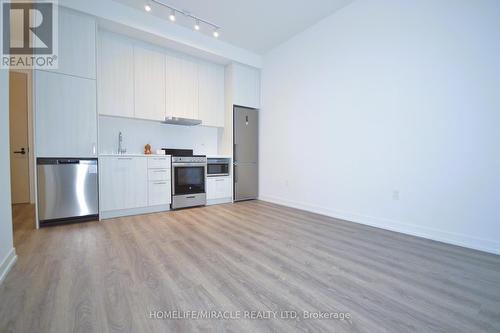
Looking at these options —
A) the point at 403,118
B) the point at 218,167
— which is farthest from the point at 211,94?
the point at 403,118

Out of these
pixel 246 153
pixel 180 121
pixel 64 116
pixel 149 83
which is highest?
pixel 149 83

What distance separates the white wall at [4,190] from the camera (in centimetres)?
178

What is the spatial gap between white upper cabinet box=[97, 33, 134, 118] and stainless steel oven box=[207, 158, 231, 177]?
1671 millimetres

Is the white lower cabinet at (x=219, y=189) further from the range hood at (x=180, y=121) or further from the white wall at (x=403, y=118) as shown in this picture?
the white wall at (x=403, y=118)

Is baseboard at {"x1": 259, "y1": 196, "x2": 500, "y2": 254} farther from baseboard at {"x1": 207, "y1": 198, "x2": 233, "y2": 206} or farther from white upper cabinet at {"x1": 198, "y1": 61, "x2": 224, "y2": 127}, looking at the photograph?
white upper cabinet at {"x1": 198, "y1": 61, "x2": 224, "y2": 127}

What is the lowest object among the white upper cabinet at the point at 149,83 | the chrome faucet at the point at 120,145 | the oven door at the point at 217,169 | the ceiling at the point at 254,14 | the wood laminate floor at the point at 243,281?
the wood laminate floor at the point at 243,281

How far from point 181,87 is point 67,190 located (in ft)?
8.42

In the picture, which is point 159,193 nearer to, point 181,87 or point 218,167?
point 218,167

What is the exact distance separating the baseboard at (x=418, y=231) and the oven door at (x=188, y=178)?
212cm

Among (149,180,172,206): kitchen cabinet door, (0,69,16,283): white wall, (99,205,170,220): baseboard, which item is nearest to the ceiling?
(0,69,16,283): white wall

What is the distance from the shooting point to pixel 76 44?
311 cm

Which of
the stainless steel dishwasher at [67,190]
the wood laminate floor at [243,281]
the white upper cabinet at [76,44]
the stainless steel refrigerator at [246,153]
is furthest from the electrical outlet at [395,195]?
the white upper cabinet at [76,44]

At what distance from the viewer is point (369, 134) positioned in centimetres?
322

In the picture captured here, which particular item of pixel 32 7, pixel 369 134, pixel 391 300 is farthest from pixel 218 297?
pixel 32 7
